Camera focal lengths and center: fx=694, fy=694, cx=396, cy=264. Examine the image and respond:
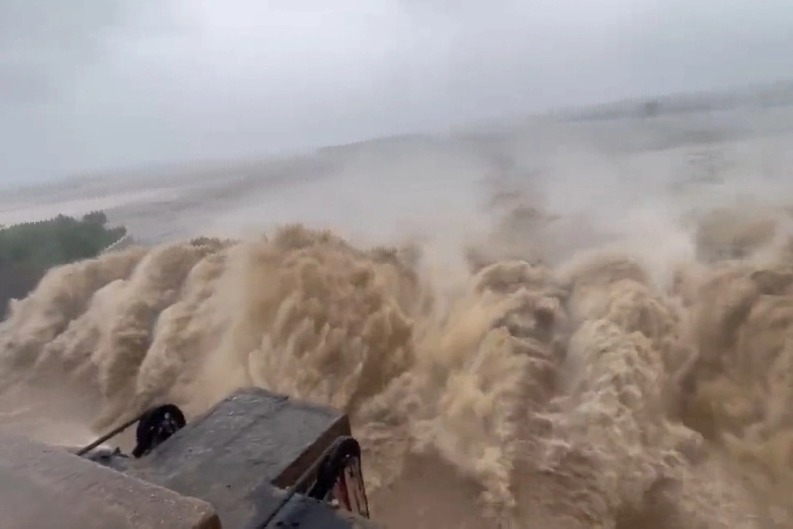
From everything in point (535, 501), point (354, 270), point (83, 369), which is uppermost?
point (354, 270)

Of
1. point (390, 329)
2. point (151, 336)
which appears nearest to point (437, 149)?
point (390, 329)

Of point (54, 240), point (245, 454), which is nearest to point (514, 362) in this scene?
point (245, 454)

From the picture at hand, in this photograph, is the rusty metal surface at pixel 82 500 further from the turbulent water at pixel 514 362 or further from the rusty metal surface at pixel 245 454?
the turbulent water at pixel 514 362

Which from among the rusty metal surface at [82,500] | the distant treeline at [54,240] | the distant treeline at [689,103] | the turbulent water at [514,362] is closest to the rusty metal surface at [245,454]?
the rusty metal surface at [82,500]

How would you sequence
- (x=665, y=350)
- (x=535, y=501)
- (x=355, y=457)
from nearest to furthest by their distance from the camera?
(x=355, y=457) → (x=535, y=501) → (x=665, y=350)

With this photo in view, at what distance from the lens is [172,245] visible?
5297 mm

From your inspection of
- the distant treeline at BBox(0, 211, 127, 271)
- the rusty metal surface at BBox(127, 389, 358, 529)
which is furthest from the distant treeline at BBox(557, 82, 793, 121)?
the distant treeline at BBox(0, 211, 127, 271)

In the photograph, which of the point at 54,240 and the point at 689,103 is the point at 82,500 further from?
the point at 54,240

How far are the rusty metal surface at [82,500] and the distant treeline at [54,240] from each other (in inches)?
161

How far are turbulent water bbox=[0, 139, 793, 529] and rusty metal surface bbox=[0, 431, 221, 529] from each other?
240 cm

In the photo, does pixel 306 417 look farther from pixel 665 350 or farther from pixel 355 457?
pixel 665 350

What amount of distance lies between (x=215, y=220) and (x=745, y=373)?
3758mm

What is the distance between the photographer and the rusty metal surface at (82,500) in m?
1.40

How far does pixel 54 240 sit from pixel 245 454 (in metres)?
3.60
